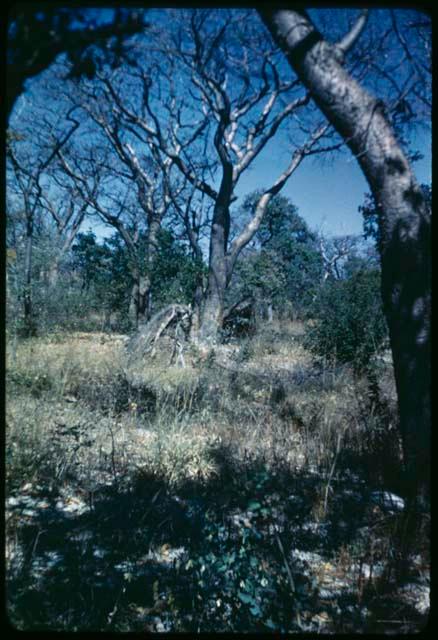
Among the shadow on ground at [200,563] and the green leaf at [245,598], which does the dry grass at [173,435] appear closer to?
the shadow on ground at [200,563]

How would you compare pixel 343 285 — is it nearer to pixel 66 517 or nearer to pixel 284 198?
pixel 66 517

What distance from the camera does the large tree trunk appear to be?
260 centimetres

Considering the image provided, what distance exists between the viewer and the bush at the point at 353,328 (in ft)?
22.1

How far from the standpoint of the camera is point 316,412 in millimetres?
4441

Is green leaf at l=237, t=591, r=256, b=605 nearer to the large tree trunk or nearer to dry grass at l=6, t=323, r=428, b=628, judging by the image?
dry grass at l=6, t=323, r=428, b=628

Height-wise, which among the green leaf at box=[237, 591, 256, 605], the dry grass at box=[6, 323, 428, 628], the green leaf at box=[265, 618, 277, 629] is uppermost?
the dry grass at box=[6, 323, 428, 628]

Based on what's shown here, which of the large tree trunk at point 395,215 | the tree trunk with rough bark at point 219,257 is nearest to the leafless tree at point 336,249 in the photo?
the tree trunk with rough bark at point 219,257

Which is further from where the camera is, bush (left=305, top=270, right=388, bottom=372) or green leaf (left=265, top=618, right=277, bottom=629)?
bush (left=305, top=270, right=388, bottom=372)

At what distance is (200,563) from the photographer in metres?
1.95

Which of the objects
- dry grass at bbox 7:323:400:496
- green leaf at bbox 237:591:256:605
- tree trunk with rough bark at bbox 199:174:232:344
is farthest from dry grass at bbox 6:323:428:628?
tree trunk with rough bark at bbox 199:174:232:344

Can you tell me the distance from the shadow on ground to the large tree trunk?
0.75 m

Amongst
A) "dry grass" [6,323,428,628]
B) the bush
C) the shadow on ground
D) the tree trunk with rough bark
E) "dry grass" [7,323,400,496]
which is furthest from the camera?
the tree trunk with rough bark

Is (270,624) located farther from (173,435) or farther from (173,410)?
(173,410)

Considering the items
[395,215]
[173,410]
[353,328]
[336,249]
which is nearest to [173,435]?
[173,410]
